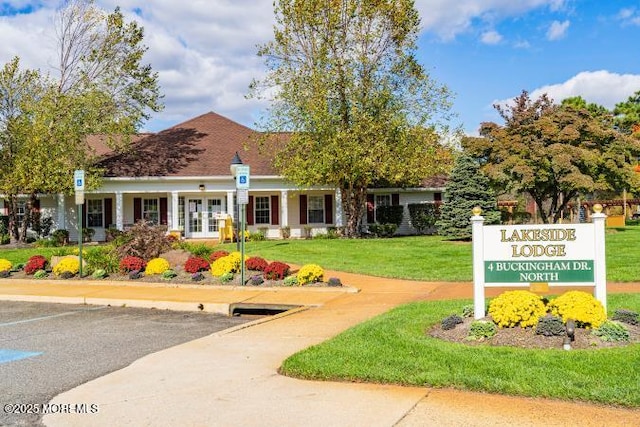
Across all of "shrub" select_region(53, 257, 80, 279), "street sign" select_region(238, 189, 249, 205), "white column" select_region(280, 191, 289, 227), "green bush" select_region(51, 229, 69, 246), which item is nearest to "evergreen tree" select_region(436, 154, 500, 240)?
"white column" select_region(280, 191, 289, 227)

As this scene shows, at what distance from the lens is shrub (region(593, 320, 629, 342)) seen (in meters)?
6.76

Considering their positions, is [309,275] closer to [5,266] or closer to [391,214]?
[5,266]

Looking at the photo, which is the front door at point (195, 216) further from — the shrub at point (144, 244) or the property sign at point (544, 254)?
the property sign at point (544, 254)

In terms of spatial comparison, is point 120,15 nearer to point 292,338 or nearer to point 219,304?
point 219,304

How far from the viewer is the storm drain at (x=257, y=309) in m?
11.1

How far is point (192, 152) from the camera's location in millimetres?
30906

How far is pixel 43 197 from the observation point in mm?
30281

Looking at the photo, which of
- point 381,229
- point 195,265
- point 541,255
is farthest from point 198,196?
point 541,255

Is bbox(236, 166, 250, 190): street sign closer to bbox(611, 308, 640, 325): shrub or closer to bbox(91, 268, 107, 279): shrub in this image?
bbox(91, 268, 107, 279): shrub

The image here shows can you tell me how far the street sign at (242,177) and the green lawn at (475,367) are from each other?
6848 millimetres

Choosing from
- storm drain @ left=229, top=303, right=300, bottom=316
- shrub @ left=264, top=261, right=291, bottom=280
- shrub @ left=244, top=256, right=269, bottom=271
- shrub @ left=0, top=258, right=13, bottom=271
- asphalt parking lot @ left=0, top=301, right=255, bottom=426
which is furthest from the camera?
shrub @ left=0, top=258, right=13, bottom=271

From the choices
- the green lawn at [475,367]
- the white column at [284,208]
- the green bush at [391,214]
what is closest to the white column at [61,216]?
the white column at [284,208]

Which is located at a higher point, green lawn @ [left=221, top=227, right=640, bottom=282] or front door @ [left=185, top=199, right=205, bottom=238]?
front door @ [left=185, top=199, right=205, bottom=238]

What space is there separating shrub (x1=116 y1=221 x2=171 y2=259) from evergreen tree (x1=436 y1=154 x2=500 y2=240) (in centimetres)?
1308
